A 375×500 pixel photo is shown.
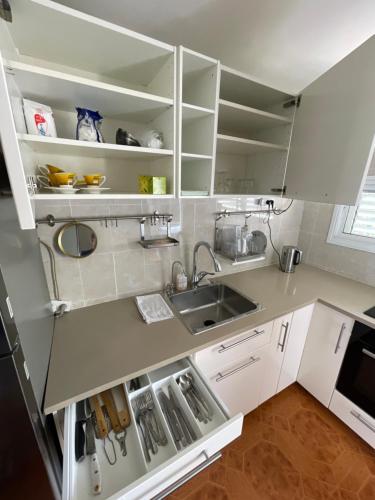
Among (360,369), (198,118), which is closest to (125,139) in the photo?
(198,118)

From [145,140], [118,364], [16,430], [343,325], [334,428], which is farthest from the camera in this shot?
[334,428]

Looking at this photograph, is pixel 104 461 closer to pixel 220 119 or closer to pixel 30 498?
pixel 30 498

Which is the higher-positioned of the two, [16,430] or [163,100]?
[163,100]

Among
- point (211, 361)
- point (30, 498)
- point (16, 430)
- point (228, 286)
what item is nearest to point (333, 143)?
point (228, 286)

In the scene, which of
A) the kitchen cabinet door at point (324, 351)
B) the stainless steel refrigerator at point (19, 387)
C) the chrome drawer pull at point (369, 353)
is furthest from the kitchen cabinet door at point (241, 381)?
the stainless steel refrigerator at point (19, 387)

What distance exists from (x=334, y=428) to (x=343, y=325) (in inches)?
31.2

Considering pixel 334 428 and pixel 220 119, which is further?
pixel 334 428

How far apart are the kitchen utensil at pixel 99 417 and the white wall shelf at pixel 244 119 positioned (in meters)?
1.51

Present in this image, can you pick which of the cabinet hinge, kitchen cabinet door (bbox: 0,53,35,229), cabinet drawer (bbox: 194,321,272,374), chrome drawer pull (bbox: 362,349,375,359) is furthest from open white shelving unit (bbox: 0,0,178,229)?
chrome drawer pull (bbox: 362,349,375,359)

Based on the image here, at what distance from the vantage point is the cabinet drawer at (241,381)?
3.74ft

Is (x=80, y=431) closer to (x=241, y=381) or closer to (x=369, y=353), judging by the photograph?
(x=241, y=381)

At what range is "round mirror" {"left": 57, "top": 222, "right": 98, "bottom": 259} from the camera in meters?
1.05

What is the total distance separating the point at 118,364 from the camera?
852mm

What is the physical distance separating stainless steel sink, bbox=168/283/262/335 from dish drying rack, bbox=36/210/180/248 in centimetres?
39
